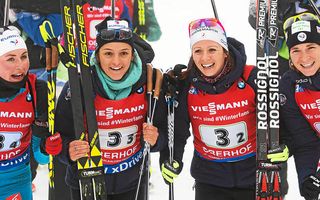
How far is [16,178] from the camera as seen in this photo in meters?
3.30

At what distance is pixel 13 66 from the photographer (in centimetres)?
315

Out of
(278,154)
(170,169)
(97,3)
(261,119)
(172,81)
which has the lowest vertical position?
(170,169)

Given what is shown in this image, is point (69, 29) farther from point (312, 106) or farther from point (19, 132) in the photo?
point (312, 106)

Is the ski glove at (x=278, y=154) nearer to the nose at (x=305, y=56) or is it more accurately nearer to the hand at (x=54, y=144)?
the nose at (x=305, y=56)

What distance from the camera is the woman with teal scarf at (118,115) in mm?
3123

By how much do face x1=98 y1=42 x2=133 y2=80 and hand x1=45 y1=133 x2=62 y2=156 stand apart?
1.65 feet

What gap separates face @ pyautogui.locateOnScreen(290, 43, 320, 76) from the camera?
3096 mm

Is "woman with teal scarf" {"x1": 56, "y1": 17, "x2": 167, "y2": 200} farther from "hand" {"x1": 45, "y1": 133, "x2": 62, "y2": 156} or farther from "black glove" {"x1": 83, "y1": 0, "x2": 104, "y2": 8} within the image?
"black glove" {"x1": 83, "y1": 0, "x2": 104, "y2": 8}

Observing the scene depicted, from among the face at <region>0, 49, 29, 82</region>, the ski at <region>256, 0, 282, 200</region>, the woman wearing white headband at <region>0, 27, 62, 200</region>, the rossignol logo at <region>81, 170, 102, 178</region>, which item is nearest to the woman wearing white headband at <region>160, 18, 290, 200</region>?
the ski at <region>256, 0, 282, 200</region>

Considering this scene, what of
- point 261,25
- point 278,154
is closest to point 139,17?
point 261,25

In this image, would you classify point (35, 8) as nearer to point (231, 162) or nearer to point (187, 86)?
point (187, 86)

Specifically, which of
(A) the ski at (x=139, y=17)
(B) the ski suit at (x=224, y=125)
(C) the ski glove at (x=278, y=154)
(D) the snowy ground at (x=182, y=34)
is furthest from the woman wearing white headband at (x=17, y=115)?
(A) the ski at (x=139, y=17)

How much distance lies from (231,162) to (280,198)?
1.23 ft

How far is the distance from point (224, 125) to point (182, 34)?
9.34 metres
